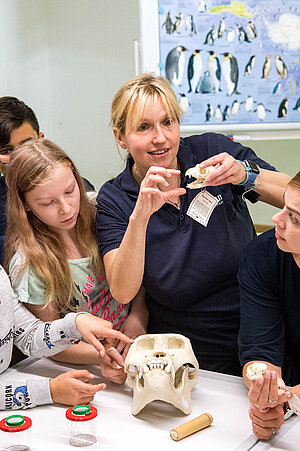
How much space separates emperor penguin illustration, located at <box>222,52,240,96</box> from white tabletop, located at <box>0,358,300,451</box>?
1.74 m

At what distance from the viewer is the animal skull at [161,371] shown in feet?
4.47

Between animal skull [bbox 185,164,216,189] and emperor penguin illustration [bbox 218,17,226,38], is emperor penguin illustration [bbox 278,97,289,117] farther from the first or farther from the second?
animal skull [bbox 185,164,216,189]

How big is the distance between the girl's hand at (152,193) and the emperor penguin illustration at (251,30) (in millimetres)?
1541

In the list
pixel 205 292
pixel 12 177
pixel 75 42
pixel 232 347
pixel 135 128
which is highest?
pixel 75 42

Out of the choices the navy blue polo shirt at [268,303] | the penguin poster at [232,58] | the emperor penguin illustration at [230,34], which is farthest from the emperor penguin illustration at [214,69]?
the navy blue polo shirt at [268,303]

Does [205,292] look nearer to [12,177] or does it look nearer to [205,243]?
[205,243]

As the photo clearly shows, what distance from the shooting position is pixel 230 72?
2.91 metres

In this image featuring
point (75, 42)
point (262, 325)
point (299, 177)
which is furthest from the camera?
point (75, 42)

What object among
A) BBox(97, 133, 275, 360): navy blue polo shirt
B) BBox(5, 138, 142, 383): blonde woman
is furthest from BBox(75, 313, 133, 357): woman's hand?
BBox(97, 133, 275, 360): navy blue polo shirt

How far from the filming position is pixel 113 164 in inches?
156

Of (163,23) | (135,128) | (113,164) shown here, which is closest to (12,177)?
(135,128)

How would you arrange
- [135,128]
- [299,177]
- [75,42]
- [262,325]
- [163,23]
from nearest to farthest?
1. [299,177]
2. [262,325]
3. [135,128]
4. [163,23]
5. [75,42]

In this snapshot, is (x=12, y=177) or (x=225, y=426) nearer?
(x=225, y=426)

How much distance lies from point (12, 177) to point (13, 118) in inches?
28.6
